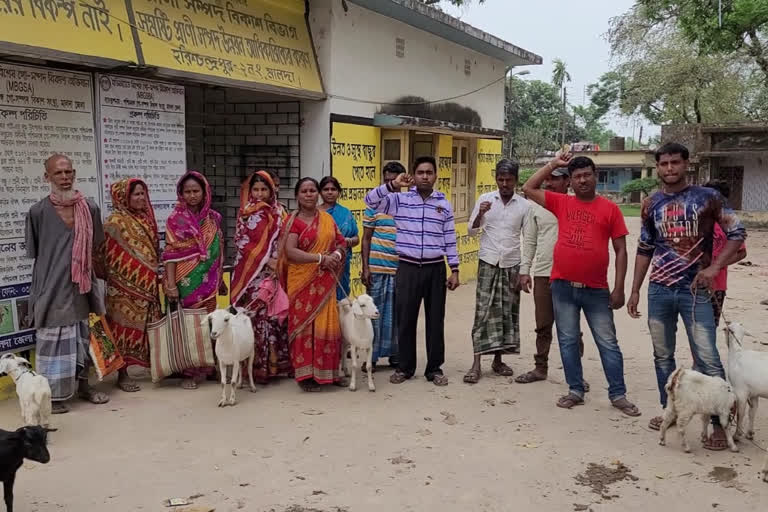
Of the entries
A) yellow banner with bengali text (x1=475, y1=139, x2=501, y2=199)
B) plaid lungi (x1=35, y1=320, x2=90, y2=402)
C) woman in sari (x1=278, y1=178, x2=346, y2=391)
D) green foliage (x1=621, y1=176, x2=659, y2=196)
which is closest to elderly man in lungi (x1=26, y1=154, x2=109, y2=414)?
plaid lungi (x1=35, y1=320, x2=90, y2=402)

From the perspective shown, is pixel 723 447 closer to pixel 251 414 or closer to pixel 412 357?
pixel 412 357

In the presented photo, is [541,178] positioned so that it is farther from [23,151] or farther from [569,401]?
[23,151]

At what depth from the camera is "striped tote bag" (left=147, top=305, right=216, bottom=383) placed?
5410 millimetres

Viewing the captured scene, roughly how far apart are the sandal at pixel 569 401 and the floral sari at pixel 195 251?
283cm

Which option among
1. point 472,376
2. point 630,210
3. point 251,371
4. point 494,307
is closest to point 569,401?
point 472,376

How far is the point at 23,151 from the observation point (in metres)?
5.04

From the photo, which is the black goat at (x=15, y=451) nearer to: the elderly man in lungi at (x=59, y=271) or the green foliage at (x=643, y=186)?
the elderly man in lungi at (x=59, y=271)

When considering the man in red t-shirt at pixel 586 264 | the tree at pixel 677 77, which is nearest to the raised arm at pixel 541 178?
the man in red t-shirt at pixel 586 264

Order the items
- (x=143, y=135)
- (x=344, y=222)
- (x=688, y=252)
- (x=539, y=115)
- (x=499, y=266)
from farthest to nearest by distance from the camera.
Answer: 1. (x=539, y=115)
2. (x=143, y=135)
3. (x=344, y=222)
4. (x=499, y=266)
5. (x=688, y=252)

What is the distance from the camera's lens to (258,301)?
5527 mm

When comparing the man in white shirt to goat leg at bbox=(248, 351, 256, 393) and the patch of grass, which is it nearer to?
goat leg at bbox=(248, 351, 256, 393)

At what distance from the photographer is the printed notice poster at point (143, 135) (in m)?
5.68

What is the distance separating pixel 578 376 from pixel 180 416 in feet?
9.59

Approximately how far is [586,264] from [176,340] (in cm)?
319
